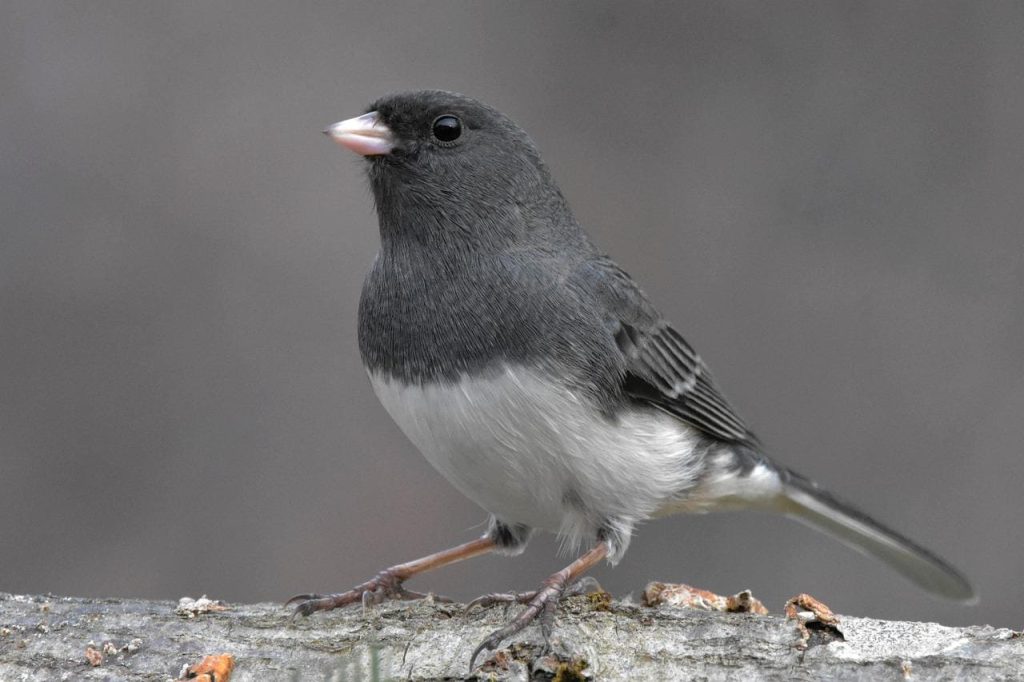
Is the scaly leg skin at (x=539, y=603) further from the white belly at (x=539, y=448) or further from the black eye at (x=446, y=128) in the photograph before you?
the black eye at (x=446, y=128)

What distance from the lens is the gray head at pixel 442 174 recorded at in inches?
110

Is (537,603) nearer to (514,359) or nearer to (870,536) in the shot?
(514,359)

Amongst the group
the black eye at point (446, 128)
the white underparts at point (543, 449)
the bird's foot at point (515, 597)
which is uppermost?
the black eye at point (446, 128)

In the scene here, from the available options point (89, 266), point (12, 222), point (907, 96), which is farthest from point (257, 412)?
point (907, 96)

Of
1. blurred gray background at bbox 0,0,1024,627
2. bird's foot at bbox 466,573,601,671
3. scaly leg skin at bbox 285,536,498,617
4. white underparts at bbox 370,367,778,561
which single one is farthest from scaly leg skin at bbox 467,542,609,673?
blurred gray background at bbox 0,0,1024,627

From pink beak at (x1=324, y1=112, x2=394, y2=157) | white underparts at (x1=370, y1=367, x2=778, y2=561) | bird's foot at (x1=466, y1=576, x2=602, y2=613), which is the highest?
pink beak at (x1=324, y1=112, x2=394, y2=157)

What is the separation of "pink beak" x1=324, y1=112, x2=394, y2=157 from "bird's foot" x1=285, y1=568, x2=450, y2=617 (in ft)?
3.28

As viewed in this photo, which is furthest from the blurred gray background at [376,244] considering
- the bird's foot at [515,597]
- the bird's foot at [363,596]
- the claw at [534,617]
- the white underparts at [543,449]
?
the claw at [534,617]

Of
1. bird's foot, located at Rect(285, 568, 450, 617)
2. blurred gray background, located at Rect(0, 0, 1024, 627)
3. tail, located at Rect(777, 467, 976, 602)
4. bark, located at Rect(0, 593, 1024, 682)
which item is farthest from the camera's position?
blurred gray background, located at Rect(0, 0, 1024, 627)

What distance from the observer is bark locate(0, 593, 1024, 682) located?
2.20 m

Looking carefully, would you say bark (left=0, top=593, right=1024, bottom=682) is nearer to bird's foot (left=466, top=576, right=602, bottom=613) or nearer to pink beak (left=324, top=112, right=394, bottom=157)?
bird's foot (left=466, top=576, right=602, bottom=613)

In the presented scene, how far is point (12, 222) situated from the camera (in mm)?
4129

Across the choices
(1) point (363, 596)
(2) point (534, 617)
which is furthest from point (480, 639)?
(1) point (363, 596)

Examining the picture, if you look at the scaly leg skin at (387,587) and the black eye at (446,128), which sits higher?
the black eye at (446,128)
